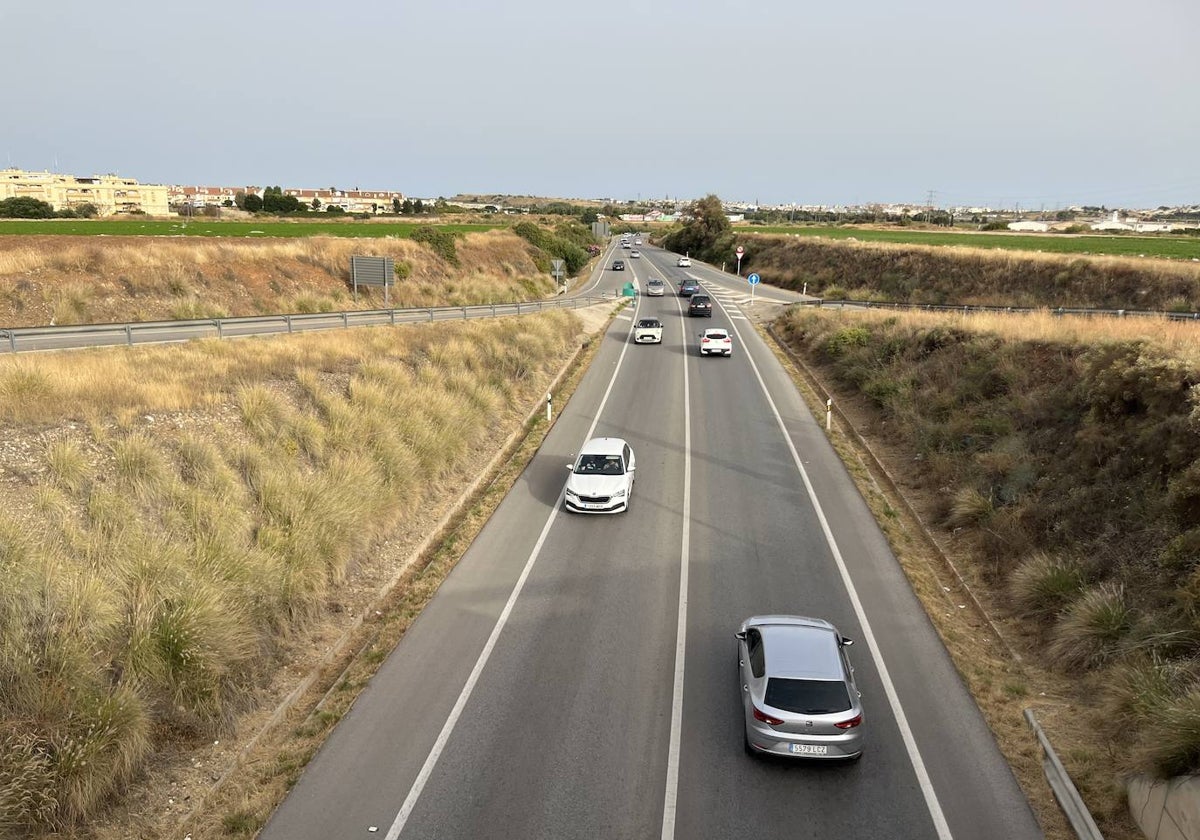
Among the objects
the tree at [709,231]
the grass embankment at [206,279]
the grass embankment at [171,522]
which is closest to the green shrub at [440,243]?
the grass embankment at [206,279]

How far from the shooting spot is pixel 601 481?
16.4 m

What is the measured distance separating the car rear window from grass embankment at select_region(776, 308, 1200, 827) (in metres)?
2.76

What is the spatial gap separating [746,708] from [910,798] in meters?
2.01

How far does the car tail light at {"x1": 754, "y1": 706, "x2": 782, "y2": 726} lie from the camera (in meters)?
8.47

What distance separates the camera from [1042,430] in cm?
1680

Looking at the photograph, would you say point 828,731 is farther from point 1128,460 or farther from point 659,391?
point 659,391

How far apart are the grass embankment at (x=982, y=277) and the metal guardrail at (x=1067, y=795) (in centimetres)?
3236

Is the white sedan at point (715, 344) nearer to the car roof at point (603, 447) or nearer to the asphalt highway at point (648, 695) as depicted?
the asphalt highway at point (648, 695)

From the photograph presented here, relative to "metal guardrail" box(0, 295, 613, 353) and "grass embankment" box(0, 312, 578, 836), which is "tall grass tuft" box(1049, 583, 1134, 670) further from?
"metal guardrail" box(0, 295, 613, 353)

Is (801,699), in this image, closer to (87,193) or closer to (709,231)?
(709,231)

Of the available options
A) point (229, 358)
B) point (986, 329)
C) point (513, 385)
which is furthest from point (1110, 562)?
point (229, 358)

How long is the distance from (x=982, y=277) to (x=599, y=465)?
132 feet

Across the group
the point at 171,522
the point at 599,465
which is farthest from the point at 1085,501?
the point at 171,522

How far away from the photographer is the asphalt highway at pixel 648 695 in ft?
26.2
